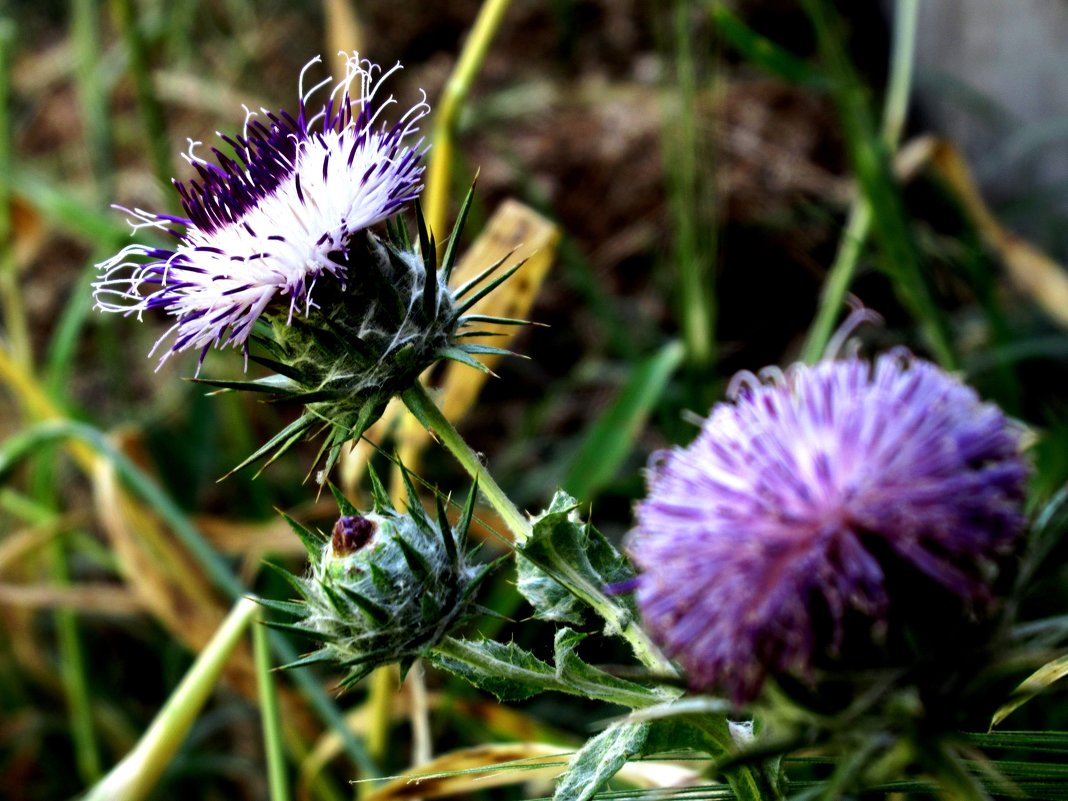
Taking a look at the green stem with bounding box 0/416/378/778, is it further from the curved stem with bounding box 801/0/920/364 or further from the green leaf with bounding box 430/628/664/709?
the curved stem with bounding box 801/0/920/364

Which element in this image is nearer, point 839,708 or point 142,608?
point 839,708

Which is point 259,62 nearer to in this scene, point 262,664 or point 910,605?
point 262,664

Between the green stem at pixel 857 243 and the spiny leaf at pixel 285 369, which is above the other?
the spiny leaf at pixel 285 369

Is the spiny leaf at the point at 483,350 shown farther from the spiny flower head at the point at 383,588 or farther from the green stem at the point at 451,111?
the green stem at the point at 451,111

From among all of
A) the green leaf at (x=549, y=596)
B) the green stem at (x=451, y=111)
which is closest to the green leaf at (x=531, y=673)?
the green leaf at (x=549, y=596)

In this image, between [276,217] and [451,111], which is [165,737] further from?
[451,111]

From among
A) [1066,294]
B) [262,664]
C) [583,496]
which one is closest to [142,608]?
[262,664]

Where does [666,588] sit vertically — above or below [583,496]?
above
